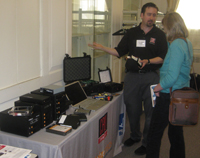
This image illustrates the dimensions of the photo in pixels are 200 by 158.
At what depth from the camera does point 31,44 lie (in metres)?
1.89

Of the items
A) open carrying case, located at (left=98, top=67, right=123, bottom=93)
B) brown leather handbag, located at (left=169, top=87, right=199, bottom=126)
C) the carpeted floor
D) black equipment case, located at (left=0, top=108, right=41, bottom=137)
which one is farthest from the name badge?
black equipment case, located at (left=0, top=108, right=41, bottom=137)

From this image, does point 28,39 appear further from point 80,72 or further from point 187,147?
point 187,147

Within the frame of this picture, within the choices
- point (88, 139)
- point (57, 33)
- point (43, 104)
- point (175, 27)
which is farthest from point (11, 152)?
point (175, 27)

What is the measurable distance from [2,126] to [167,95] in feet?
4.05

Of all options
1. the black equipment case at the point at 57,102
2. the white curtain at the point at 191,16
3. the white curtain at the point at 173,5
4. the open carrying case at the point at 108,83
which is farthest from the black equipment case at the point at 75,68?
the white curtain at the point at 191,16

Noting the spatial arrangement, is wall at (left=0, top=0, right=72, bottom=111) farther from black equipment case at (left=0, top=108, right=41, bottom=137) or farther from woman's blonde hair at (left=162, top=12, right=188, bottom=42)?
woman's blonde hair at (left=162, top=12, right=188, bottom=42)

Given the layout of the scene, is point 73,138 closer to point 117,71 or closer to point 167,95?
point 167,95

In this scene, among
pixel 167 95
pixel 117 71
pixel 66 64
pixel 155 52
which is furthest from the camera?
pixel 117 71

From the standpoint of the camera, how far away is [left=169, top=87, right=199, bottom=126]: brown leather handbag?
175 cm

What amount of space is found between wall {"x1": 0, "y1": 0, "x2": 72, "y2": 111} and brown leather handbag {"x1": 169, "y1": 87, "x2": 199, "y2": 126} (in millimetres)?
1107

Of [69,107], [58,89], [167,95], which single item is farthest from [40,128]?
[167,95]

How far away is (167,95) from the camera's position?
1870 mm

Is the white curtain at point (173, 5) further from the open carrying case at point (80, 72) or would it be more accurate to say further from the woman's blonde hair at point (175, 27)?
the woman's blonde hair at point (175, 27)

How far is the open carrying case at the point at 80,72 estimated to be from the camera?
2.31m
